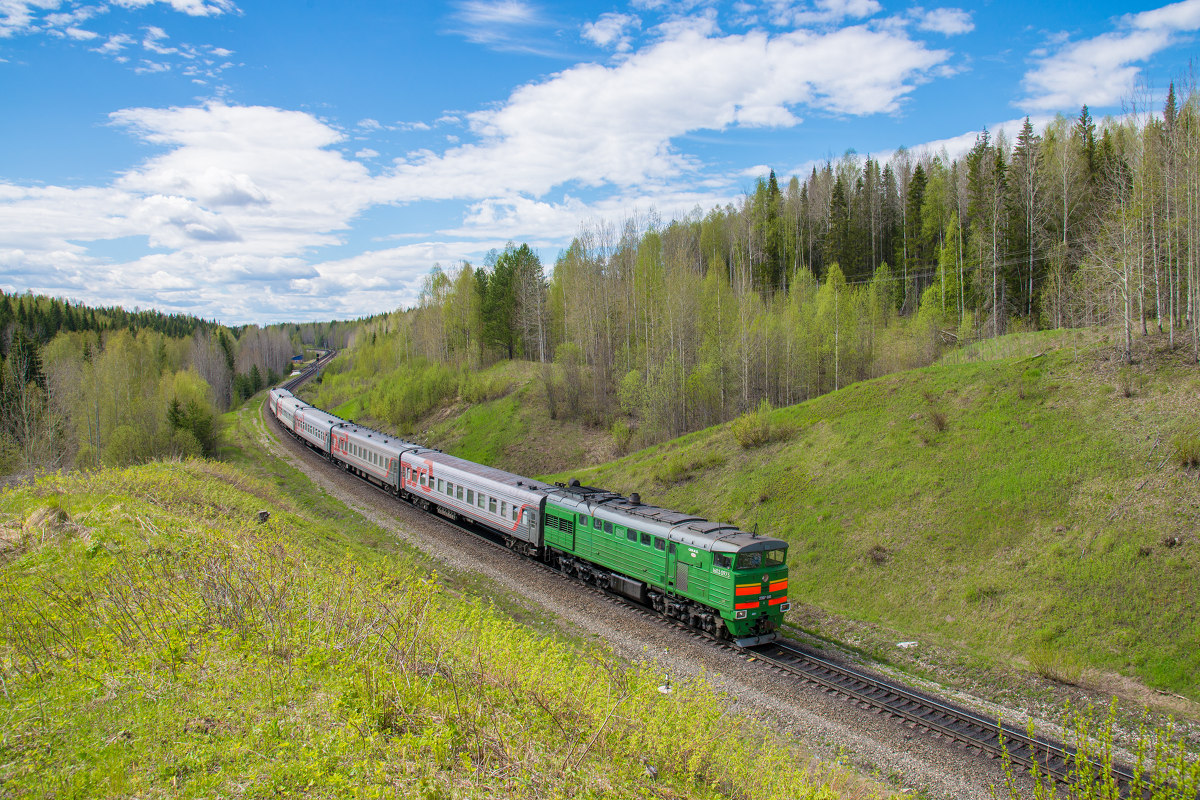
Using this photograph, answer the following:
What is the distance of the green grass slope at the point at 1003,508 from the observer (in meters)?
14.7

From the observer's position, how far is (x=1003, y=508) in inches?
753

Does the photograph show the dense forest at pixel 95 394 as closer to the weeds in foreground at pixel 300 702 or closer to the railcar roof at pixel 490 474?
the railcar roof at pixel 490 474

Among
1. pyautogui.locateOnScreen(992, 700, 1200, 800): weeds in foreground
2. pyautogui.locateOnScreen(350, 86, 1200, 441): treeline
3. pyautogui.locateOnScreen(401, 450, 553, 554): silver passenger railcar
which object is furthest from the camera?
pyautogui.locateOnScreen(350, 86, 1200, 441): treeline

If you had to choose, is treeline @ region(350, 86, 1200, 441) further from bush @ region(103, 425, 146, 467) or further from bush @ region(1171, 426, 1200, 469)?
bush @ region(103, 425, 146, 467)

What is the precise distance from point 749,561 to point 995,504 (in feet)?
35.8

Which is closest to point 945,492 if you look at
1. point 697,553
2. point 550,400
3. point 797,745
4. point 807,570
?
point 807,570

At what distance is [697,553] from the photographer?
1498 cm

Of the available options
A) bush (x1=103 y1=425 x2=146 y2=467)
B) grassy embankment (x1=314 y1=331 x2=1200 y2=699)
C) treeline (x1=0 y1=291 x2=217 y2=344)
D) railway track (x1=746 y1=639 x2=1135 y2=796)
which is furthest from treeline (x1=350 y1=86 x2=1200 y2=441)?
treeline (x1=0 y1=291 x2=217 y2=344)

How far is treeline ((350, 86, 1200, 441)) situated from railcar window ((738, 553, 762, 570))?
18686 millimetres

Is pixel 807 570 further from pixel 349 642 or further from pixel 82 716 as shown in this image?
pixel 82 716

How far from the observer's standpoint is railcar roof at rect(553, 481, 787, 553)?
14.5 m

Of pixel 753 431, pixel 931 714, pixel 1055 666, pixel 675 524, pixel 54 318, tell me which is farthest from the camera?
pixel 54 318

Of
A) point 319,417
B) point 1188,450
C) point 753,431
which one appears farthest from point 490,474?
point 319,417

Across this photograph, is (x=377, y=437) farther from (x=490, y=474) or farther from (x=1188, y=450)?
(x=1188, y=450)
